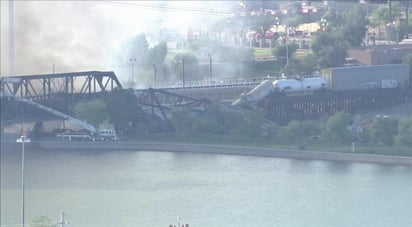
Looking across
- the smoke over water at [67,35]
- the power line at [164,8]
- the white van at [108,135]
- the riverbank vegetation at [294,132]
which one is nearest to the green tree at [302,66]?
the smoke over water at [67,35]

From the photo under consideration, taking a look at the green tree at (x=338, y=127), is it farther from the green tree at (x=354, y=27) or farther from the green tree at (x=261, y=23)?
the green tree at (x=261, y=23)

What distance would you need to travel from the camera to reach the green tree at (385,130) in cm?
1354

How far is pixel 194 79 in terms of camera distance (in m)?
17.5

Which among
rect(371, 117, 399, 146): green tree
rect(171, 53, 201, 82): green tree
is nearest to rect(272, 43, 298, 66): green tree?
rect(171, 53, 201, 82): green tree

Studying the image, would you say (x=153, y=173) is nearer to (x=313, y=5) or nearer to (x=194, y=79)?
(x=194, y=79)

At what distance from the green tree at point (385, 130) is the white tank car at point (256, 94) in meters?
2.05

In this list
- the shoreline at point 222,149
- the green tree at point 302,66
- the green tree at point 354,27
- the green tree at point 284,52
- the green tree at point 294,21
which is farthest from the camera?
the green tree at point 294,21

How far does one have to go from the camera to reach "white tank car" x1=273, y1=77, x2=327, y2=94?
1600 cm

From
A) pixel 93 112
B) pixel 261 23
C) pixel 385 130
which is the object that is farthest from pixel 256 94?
pixel 261 23

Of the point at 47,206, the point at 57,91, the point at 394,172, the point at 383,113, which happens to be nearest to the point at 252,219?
the point at 47,206

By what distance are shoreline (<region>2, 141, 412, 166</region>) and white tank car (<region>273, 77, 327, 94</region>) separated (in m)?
1.87

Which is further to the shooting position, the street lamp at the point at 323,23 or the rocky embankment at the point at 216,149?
the street lamp at the point at 323,23

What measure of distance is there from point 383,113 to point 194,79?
3.28 m

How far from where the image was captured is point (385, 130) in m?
13.7
